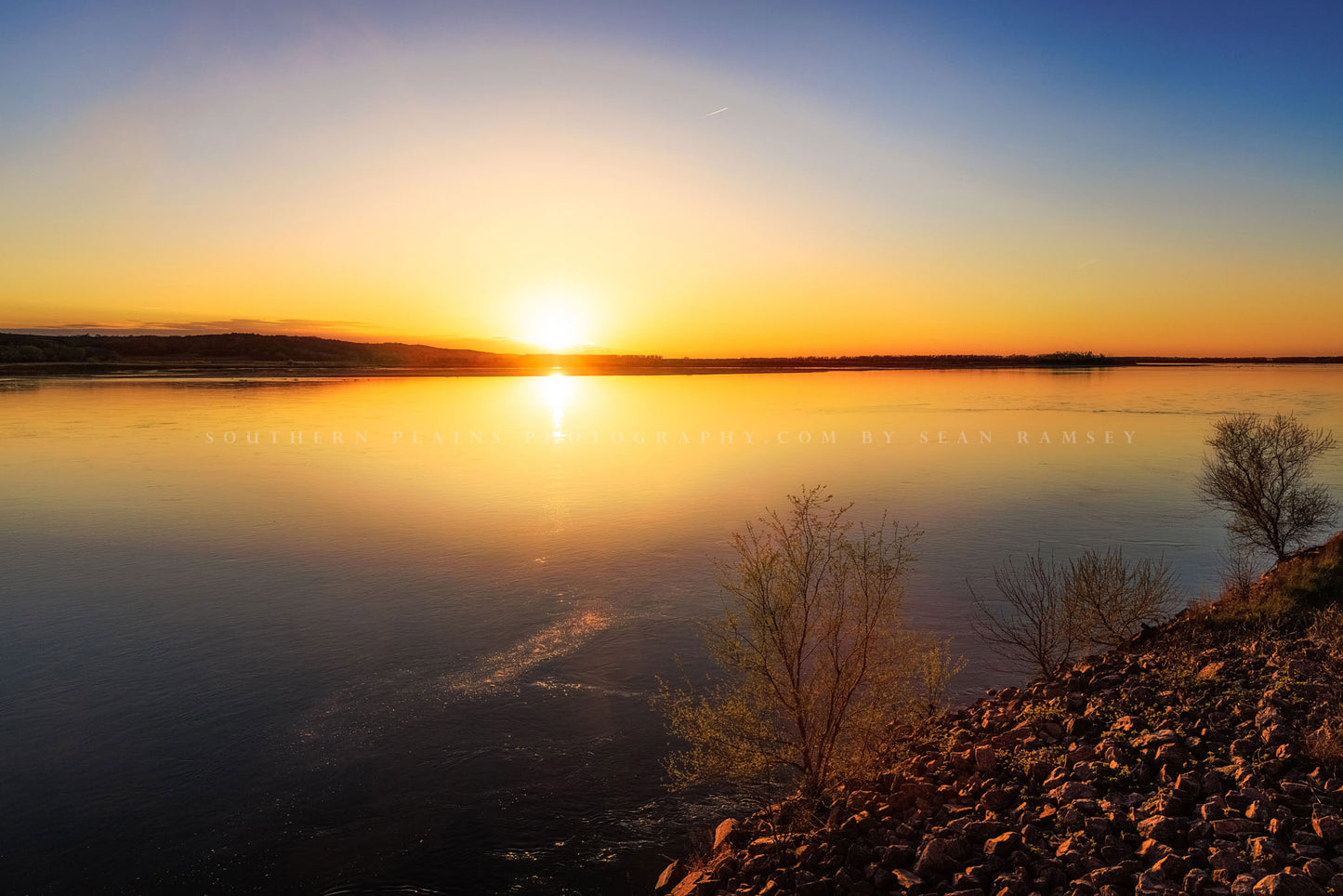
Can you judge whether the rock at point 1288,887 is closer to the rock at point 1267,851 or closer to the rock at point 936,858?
the rock at point 1267,851

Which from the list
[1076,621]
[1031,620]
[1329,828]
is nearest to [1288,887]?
[1329,828]

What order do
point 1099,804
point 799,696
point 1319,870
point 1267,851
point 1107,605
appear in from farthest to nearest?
1. point 1107,605
2. point 799,696
3. point 1099,804
4. point 1267,851
5. point 1319,870

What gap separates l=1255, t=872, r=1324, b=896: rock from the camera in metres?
5.91

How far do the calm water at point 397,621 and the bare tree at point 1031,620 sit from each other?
0.63 metres

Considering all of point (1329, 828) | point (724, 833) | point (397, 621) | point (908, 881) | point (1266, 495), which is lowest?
point (724, 833)

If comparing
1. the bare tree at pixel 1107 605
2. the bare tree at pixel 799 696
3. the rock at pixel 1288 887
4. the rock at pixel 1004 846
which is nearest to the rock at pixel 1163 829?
the rock at pixel 1288 887

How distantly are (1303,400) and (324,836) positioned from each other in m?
83.6

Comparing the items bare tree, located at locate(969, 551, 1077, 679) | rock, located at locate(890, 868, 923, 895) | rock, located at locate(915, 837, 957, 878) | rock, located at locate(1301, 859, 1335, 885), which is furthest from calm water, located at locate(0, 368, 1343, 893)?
rock, located at locate(1301, 859, 1335, 885)

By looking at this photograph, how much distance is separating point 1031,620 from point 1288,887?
9.41 meters

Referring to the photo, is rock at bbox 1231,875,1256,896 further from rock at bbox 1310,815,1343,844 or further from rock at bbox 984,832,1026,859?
rock at bbox 984,832,1026,859

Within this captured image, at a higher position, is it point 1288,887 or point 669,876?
point 1288,887

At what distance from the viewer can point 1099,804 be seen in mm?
7699

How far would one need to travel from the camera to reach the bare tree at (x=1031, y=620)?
13884mm

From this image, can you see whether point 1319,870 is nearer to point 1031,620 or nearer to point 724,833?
point 724,833
